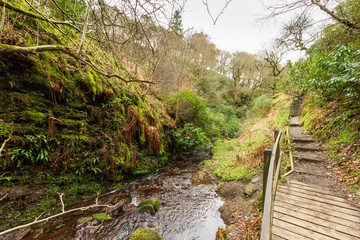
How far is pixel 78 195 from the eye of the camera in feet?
13.7

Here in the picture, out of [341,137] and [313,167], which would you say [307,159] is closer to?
[313,167]

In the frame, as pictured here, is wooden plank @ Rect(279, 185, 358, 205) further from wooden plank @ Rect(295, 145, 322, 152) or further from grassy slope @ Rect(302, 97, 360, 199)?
wooden plank @ Rect(295, 145, 322, 152)

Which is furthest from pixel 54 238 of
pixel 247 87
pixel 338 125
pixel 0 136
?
pixel 247 87

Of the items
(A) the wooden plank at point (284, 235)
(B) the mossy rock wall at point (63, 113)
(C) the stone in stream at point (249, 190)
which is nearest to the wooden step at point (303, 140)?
(C) the stone in stream at point (249, 190)

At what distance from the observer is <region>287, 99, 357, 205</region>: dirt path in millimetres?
3641

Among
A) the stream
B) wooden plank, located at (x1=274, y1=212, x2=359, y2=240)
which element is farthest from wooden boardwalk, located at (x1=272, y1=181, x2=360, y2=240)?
the stream

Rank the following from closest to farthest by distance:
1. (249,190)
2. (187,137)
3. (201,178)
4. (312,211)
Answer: (312,211) → (249,190) → (201,178) → (187,137)

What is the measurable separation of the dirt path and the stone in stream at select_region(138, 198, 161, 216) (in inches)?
156

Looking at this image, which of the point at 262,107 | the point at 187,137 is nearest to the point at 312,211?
the point at 187,137

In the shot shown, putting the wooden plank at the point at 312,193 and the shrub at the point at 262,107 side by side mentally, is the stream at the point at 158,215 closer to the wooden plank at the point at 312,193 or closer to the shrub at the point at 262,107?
the wooden plank at the point at 312,193

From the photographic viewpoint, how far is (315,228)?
8.28ft

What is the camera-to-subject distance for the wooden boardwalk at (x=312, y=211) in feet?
8.04

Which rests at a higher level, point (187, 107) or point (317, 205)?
point (187, 107)

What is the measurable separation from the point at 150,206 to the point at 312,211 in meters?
3.84
